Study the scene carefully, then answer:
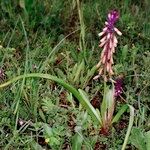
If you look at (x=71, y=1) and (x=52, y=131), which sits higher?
(x=71, y=1)

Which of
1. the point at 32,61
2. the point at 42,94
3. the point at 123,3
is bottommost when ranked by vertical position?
the point at 42,94

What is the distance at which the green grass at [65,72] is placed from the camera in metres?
2.53

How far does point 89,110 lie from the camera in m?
2.47

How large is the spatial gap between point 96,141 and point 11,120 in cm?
51

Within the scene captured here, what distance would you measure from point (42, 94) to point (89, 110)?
418 millimetres

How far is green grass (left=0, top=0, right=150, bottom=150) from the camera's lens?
8.29 feet

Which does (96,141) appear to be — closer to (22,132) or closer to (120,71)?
(22,132)

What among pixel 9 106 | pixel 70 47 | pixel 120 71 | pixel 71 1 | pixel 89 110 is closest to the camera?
pixel 89 110

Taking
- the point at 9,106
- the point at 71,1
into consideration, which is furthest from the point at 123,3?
the point at 9,106

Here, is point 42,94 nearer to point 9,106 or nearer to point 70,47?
point 9,106

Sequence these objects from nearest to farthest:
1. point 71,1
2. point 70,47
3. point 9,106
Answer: point 9,106 < point 70,47 < point 71,1

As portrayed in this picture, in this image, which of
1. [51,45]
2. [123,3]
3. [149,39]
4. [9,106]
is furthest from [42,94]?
[123,3]

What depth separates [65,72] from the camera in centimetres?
307

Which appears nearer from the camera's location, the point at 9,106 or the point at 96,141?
A: the point at 96,141
